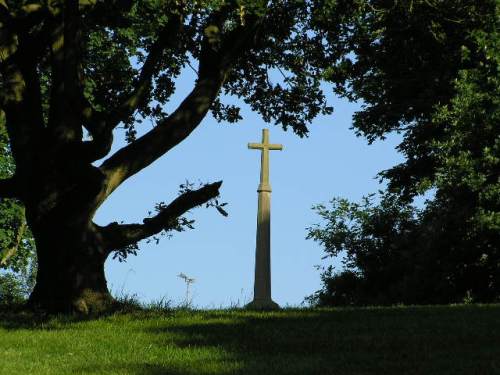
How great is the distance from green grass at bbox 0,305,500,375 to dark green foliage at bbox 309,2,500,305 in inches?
285

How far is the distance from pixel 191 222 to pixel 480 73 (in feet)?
36.7

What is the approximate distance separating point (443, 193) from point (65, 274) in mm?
14155

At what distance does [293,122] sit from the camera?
21297 mm

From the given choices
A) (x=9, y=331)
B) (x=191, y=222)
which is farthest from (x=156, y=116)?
(x=9, y=331)

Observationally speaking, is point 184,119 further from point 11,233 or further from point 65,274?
point 11,233

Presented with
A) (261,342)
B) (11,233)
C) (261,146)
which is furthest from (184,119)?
(11,233)

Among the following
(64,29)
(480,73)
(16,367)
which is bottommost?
(16,367)

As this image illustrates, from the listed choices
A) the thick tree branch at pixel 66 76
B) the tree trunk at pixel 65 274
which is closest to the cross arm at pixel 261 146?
the thick tree branch at pixel 66 76

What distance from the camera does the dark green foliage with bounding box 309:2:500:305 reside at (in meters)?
24.4

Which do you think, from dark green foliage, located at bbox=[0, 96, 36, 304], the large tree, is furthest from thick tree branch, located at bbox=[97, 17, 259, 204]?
dark green foliage, located at bbox=[0, 96, 36, 304]

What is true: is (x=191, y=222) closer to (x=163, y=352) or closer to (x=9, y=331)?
(x=9, y=331)

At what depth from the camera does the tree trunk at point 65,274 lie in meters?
16.7

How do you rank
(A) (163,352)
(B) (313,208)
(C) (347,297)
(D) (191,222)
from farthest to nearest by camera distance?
(B) (313,208)
(C) (347,297)
(D) (191,222)
(A) (163,352)

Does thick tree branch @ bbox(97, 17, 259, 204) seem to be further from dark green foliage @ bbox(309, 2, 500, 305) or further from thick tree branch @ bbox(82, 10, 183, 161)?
dark green foliage @ bbox(309, 2, 500, 305)
